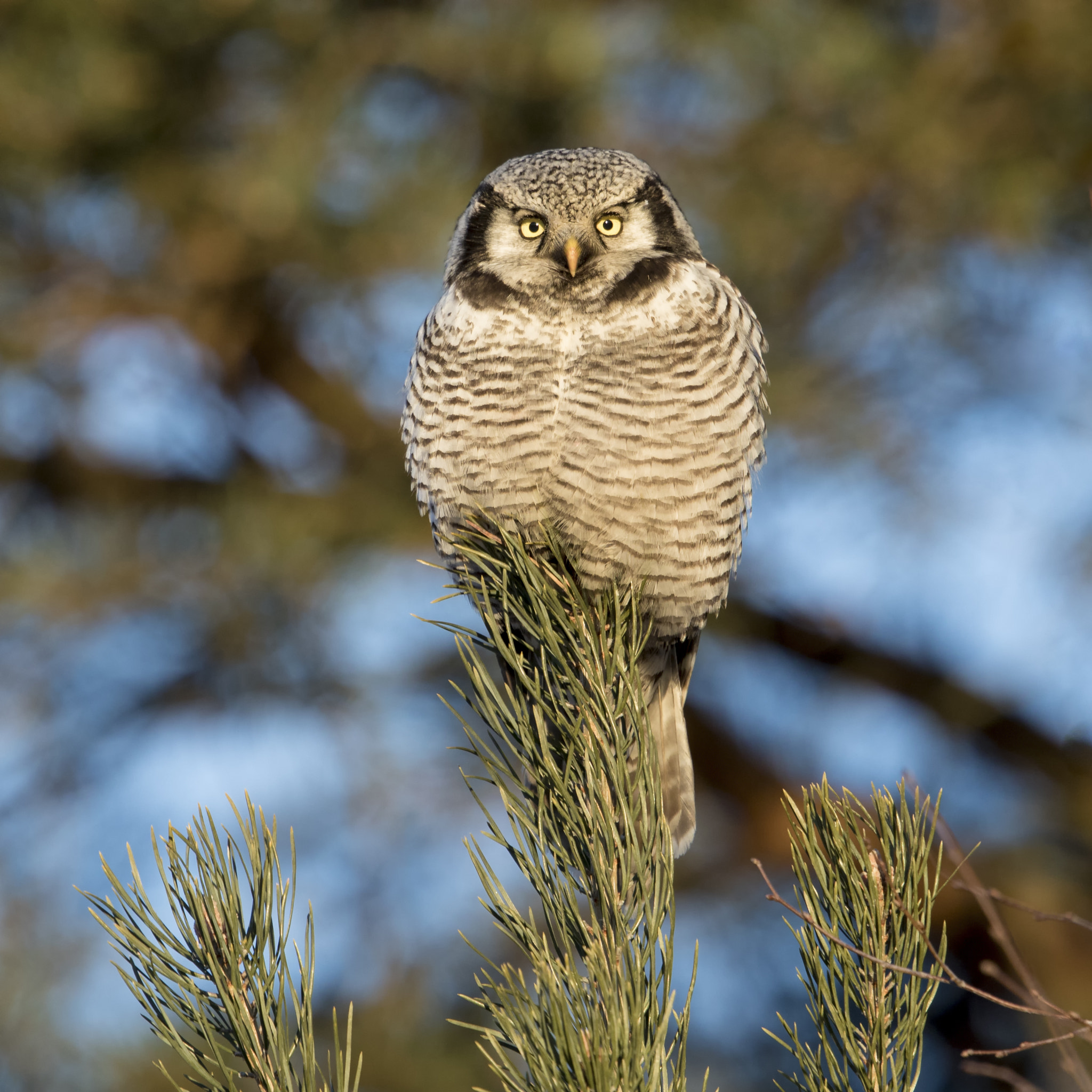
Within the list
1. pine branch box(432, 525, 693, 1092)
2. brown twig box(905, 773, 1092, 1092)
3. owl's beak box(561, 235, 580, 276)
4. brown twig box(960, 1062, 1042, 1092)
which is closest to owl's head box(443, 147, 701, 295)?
owl's beak box(561, 235, 580, 276)

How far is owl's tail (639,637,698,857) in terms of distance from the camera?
2.35 meters

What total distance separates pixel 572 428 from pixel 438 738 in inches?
88.7

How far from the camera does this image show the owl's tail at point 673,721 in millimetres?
2348

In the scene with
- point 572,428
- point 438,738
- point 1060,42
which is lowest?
point 438,738

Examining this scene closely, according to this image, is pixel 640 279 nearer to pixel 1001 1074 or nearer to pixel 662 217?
pixel 662 217

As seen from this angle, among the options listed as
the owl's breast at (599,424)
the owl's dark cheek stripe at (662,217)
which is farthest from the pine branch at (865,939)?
the owl's dark cheek stripe at (662,217)

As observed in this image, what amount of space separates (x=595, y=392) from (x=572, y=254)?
0.30 metres

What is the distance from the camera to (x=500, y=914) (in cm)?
118

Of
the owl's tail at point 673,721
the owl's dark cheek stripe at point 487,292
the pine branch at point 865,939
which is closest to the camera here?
the pine branch at point 865,939

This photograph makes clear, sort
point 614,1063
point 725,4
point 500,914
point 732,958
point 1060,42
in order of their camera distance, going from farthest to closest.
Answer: point 732,958, point 725,4, point 1060,42, point 500,914, point 614,1063

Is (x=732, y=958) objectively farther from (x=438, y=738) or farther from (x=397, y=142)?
(x=397, y=142)

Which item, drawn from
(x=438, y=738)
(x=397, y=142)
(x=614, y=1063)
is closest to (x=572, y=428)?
(x=614, y=1063)

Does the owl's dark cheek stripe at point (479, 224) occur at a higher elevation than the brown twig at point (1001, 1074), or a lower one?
higher

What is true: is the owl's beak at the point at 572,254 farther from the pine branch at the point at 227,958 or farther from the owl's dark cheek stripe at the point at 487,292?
the pine branch at the point at 227,958
